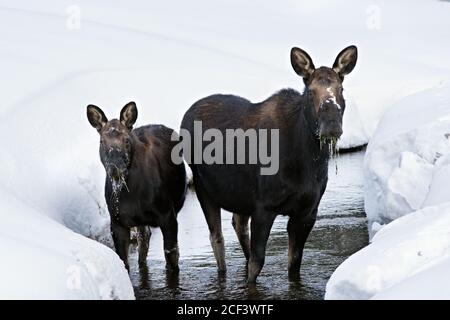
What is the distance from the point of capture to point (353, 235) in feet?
33.9

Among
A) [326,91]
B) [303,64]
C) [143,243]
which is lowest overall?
[143,243]

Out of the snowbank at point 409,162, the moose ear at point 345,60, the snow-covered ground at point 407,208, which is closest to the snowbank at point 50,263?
the snow-covered ground at point 407,208

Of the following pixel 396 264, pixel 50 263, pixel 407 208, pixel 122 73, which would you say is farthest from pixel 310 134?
pixel 122 73

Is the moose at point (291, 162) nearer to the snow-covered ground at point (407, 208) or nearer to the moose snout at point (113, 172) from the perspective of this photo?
the snow-covered ground at point (407, 208)

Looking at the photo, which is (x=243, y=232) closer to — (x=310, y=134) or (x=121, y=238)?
(x=121, y=238)

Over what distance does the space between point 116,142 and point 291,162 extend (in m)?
1.58

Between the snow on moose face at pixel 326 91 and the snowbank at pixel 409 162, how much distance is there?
1250 millimetres

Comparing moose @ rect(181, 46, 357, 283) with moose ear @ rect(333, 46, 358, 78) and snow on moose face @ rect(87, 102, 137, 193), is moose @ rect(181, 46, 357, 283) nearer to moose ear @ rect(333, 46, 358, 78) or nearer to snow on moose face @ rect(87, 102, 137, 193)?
moose ear @ rect(333, 46, 358, 78)

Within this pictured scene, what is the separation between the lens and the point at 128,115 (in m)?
8.70
